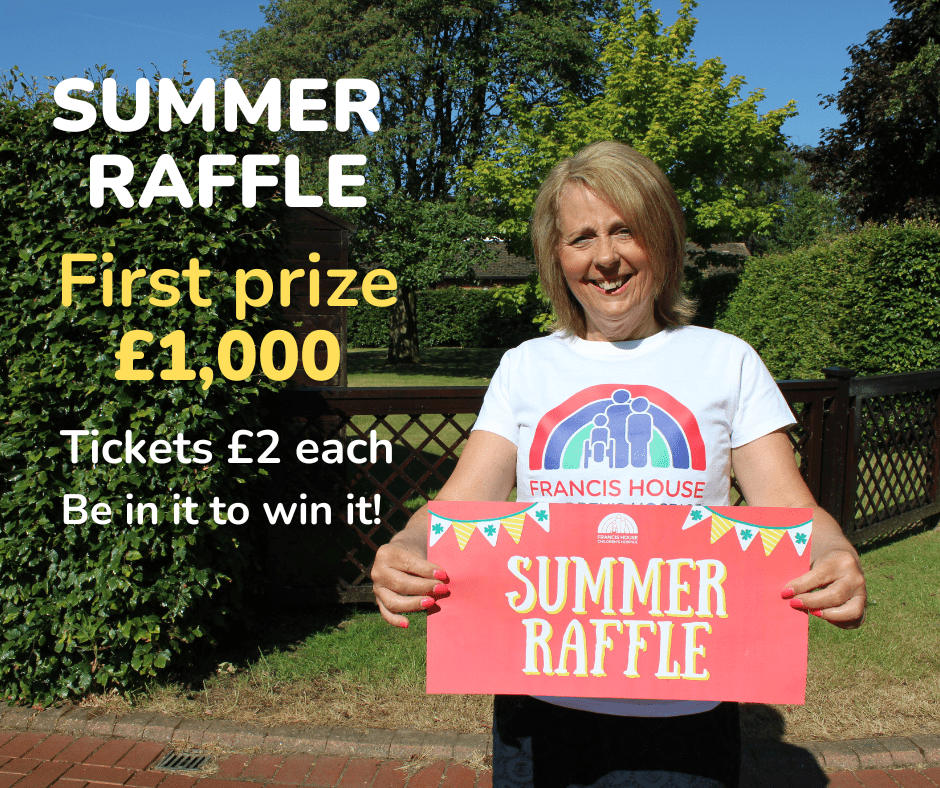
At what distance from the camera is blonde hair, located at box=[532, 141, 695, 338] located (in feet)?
5.13

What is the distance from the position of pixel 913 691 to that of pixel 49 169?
15.6 feet

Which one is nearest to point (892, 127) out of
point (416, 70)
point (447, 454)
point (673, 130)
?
point (673, 130)

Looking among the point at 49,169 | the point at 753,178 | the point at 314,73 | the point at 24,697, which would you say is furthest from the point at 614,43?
the point at 24,697

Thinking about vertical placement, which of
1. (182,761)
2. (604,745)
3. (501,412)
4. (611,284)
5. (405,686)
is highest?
(611,284)

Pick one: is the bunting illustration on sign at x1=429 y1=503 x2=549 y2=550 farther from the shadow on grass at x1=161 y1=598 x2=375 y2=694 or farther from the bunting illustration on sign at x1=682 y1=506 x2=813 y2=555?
the shadow on grass at x1=161 y1=598 x2=375 y2=694

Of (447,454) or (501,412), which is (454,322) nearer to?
(447,454)

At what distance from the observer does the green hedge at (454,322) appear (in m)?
34.8

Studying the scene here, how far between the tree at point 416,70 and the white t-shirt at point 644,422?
1928 centimetres

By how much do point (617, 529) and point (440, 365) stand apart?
23941 millimetres

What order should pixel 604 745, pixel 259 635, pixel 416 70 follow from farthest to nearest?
pixel 416 70, pixel 259 635, pixel 604 745

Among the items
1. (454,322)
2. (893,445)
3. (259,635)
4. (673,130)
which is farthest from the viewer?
(454,322)

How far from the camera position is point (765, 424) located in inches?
57.7

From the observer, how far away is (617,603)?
1442 millimetres

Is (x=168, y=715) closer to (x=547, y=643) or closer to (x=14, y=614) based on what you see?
(x=14, y=614)
